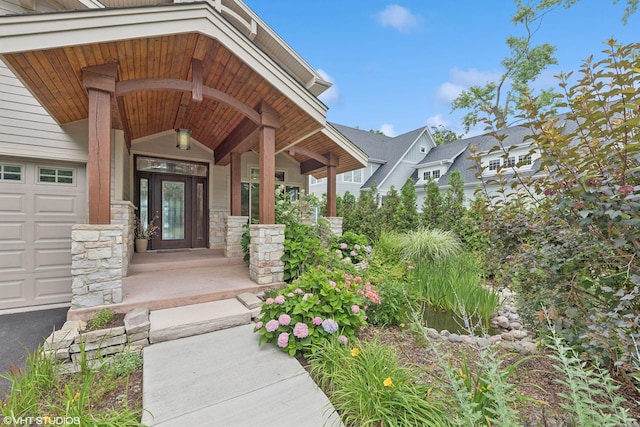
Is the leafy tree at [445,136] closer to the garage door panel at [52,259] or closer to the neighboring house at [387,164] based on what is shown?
the neighboring house at [387,164]

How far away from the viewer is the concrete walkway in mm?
1814

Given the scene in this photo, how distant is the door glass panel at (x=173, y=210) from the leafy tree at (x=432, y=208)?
684cm

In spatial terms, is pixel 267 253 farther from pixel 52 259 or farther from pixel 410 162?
pixel 410 162

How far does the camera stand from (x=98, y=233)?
9.97 ft

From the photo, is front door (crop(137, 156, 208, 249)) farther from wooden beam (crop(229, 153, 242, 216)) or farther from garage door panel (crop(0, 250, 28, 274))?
garage door panel (crop(0, 250, 28, 274))

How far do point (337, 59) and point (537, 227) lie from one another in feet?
49.3

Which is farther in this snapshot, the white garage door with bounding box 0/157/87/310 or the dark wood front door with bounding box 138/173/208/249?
the dark wood front door with bounding box 138/173/208/249

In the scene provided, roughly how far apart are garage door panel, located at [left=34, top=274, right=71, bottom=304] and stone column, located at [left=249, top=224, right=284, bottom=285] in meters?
3.14

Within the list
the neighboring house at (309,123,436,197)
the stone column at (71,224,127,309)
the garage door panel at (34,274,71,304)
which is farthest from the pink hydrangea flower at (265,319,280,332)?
the neighboring house at (309,123,436,197)

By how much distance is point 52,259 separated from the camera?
4309 millimetres

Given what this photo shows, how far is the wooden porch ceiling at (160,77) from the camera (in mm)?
3012

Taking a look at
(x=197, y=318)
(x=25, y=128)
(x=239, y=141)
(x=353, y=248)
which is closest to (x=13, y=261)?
(x=25, y=128)

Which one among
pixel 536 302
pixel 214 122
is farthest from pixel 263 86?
pixel 536 302

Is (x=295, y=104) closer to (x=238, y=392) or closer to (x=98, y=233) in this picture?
(x=98, y=233)
